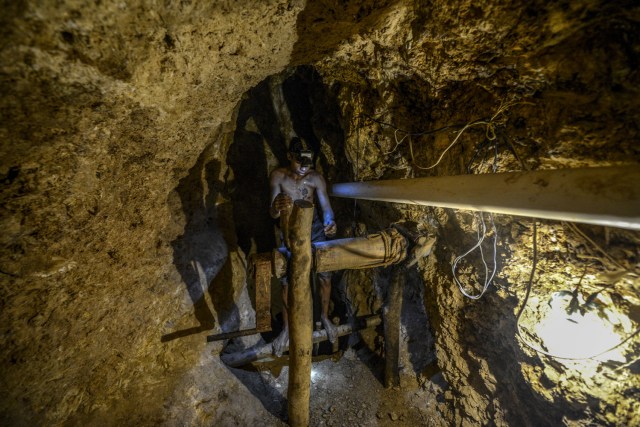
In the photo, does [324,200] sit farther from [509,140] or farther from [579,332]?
[579,332]

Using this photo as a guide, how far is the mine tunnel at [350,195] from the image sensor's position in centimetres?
141

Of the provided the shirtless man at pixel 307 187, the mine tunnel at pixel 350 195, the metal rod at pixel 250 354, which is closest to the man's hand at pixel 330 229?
the shirtless man at pixel 307 187

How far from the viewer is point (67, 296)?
209cm

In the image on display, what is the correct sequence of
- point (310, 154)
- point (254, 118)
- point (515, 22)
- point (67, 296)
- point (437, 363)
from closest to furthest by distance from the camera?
point (515, 22) → point (67, 296) → point (437, 363) → point (310, 154) → point (254, 118)

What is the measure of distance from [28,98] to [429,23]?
2.74 meters

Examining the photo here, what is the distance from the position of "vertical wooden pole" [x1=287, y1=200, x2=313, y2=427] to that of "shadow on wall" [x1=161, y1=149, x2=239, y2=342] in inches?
66.8

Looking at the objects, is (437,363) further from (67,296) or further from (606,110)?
(67,296)

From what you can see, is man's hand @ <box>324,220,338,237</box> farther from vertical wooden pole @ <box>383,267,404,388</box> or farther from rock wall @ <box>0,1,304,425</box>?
rock wall @ <box>0,1,304,425</box>

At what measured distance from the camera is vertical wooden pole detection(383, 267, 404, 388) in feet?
10.3

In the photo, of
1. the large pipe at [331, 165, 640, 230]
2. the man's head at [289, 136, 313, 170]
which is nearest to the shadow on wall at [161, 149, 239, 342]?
the man's head at [289, 136, 313, 170]

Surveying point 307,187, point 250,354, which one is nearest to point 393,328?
point 250,354

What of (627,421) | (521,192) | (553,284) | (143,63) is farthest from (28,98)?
(627,421)

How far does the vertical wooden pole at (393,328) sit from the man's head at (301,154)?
6.89 feet

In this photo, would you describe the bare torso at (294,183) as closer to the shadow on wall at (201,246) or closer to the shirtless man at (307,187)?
the shirtless man at (307,187)
